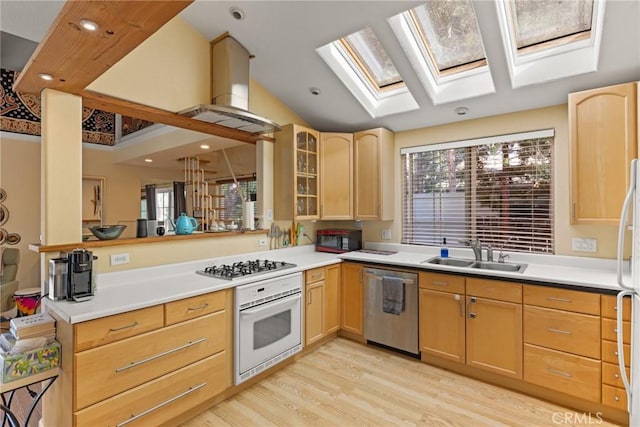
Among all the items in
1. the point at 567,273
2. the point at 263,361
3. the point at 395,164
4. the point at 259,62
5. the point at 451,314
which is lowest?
the point at 263,361

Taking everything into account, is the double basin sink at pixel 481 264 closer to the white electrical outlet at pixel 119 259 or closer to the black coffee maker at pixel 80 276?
the white electrical outlet at pixel 119 259

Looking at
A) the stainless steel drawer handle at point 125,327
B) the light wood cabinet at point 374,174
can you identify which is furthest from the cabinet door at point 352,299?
the stainless steel drawer handle at point 125,327

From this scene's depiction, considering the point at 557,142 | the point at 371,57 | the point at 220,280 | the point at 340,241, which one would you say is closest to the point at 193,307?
the point at 220,280

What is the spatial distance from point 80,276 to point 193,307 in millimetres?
675

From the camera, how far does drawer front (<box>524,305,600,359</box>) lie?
2119 millimetres

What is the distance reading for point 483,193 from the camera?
318 centimetres

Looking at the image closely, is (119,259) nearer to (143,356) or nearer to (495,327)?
(143,356)

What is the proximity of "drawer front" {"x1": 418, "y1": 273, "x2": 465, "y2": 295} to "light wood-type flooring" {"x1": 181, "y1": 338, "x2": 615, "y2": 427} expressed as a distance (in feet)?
2.39

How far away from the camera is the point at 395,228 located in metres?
3.72

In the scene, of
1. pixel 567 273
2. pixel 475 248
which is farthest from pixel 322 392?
pixel 567 273

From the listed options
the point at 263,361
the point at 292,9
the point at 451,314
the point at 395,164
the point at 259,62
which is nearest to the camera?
the point at 292,9

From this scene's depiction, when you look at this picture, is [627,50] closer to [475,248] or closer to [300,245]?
[475,248]

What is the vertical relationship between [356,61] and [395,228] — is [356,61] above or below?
above

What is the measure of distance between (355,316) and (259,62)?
108 inches
